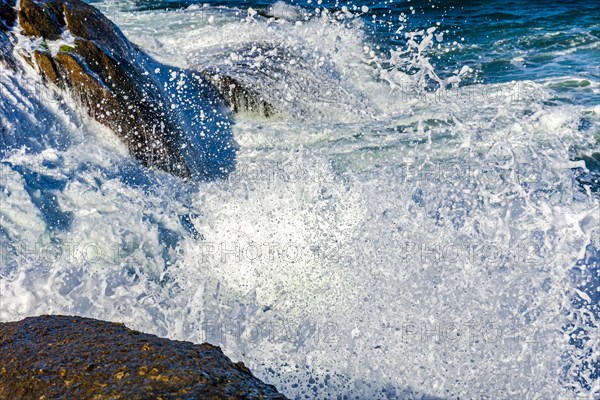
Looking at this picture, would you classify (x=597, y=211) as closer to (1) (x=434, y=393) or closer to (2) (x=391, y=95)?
(1) (x=434, y=393)

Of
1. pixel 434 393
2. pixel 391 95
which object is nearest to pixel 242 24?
pixel 391 95

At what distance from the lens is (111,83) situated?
18.7 feet

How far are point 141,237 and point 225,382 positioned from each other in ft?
9.14

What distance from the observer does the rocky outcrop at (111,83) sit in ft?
18.2

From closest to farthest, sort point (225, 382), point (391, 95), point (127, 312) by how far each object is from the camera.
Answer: point (225, 382) → point (127, 312) → point (391, 95)

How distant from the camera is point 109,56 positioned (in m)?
5.84

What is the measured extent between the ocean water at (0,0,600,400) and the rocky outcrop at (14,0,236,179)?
0.15 meters

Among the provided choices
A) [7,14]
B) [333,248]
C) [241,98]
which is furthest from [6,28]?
[333,248]

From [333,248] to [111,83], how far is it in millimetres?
2502

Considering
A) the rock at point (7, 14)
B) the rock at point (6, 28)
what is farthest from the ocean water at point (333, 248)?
the rock at point (7, 14)

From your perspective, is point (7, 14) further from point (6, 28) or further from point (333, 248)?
point (333, 248)

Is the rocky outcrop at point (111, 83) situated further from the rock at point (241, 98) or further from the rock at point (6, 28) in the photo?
the rock at point (241, 98)

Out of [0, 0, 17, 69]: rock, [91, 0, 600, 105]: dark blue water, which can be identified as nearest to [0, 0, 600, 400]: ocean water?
[0, 0, 17, 69]: rock

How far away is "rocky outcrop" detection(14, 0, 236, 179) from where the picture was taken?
556 cm
